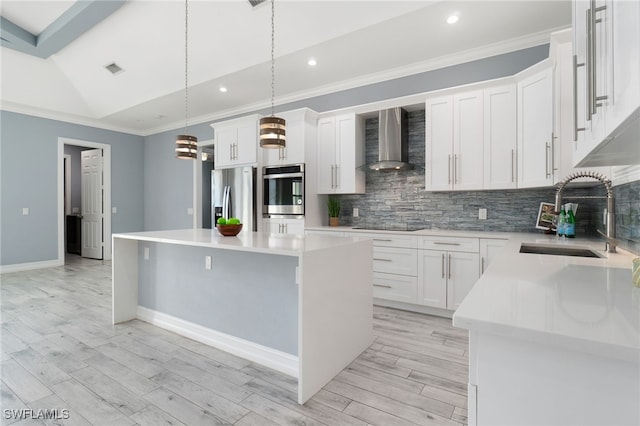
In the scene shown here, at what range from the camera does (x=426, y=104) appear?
3.61m

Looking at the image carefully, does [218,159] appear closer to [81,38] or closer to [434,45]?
[81,38]

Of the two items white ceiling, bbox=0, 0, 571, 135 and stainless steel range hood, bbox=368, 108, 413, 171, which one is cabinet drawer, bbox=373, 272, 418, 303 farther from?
white ceiling, bbox=0, 0, 571, 135

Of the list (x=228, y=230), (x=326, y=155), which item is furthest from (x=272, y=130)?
(x=326, y=155)

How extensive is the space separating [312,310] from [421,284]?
1851 millimetres

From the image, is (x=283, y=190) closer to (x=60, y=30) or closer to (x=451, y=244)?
(x=451, y=244)

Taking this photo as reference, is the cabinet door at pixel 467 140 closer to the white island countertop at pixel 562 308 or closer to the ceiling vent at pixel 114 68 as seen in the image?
the white island countertop at pixel 562 308

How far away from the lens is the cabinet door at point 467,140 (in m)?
3.34

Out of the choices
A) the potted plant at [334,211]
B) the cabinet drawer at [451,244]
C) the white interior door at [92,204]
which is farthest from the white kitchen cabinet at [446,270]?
the white interior door at [92,204]

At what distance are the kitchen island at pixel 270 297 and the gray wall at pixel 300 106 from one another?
95.2 inches

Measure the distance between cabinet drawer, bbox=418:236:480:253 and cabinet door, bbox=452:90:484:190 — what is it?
605 mm

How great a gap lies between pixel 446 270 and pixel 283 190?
2391 millimetres

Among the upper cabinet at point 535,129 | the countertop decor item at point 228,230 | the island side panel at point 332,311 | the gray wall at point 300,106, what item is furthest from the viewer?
the gray wall at point 300,106

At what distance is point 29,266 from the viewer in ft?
18.6

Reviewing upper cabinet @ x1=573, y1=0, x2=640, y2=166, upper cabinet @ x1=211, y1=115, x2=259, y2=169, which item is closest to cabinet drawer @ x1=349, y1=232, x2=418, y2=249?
upper cabinet @ x1=211, y1=115, x2=259, y2=169
